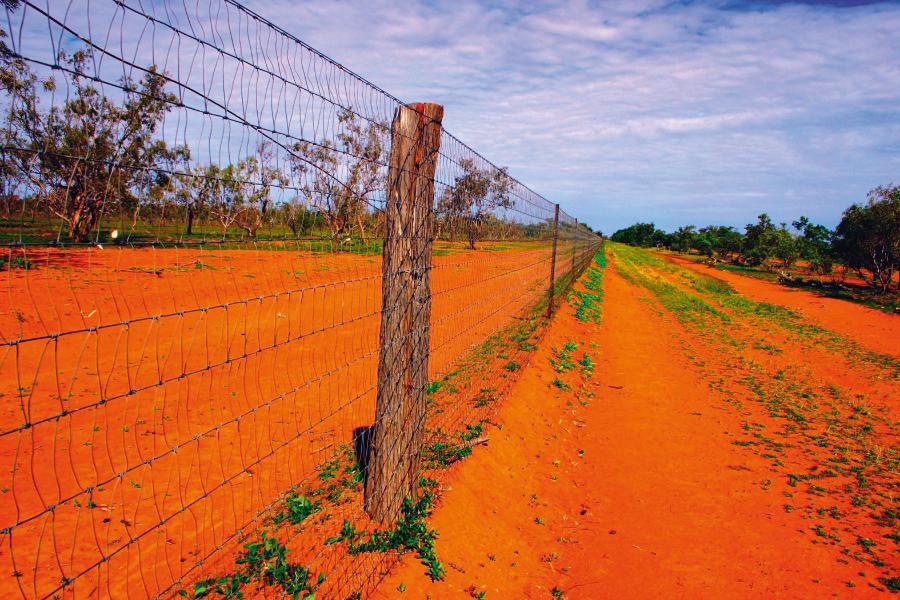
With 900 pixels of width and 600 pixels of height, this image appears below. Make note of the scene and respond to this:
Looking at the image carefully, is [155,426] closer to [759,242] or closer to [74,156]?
[74,156]

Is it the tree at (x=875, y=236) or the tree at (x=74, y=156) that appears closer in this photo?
the tree at (x=74, y=156)

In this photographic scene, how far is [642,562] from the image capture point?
3.89 meters

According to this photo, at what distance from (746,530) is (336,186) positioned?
4418 mm

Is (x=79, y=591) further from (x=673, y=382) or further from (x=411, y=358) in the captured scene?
(x=673, y=382)

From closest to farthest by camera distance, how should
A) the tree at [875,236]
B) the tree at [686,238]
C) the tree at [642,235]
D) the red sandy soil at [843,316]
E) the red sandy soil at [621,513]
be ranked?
the red sandy soil at [621,513], the red sandy soil at [843,316], the tree at [875,236], the tree at [686,238], the tree at [642,235]

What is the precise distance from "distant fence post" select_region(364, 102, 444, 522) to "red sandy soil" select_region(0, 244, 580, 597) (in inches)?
9.2

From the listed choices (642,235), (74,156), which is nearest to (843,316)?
(74,156)

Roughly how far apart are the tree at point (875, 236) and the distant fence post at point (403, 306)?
29.5 meters

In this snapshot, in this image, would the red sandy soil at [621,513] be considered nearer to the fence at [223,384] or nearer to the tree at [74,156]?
the fence at [223,384]

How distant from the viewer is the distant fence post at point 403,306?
3154 mm

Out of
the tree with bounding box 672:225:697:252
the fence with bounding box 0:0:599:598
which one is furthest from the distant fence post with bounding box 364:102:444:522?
the tree with bounding box 672:225:697:252

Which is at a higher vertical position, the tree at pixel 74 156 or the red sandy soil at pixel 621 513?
A: the tree at pixel 74 156

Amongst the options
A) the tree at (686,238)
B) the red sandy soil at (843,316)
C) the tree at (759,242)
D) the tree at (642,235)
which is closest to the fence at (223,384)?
the red sandy soil at (843,316)

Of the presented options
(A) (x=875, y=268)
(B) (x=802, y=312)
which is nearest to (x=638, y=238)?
(A) (x=875, y=268)
